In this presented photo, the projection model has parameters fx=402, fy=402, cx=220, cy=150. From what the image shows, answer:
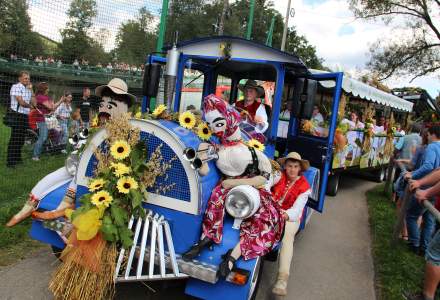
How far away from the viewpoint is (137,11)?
738cm

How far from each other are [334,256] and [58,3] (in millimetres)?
5265

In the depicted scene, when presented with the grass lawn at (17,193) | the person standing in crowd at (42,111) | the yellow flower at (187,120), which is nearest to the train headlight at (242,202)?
the yellow flower at (187,120)

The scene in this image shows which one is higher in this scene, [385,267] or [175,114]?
[175,114]

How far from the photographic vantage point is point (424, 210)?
18.5ft

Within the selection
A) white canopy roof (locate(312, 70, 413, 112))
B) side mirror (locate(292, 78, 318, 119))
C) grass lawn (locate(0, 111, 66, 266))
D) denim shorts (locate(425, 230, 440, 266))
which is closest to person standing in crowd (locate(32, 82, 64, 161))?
grass lawn (locate(0, 111, 66, 266))

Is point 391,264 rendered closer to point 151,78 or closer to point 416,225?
point 416,225

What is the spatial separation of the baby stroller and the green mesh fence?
0.02 m

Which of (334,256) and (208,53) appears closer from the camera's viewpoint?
(208,53)

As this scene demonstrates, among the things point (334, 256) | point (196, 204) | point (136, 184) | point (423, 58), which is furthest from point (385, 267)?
point (423, 58)

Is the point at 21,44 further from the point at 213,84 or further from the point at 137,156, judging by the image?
the point at 137,156

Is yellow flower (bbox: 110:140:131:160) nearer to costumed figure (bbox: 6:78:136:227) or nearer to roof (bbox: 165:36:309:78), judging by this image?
costumed figure (bbox: 6:78:136:227)

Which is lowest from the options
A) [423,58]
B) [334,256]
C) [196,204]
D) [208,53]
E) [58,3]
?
[334,256]

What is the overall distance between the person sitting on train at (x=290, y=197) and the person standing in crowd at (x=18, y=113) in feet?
16.1

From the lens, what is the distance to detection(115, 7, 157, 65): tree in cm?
739
